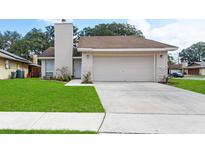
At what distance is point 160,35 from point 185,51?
65.0 metres

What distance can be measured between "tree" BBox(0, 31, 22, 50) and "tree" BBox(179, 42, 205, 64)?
64.2 meters

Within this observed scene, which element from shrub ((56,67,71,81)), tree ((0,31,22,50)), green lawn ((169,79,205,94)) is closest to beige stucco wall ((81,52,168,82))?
green lawn ((169,79,205,94))

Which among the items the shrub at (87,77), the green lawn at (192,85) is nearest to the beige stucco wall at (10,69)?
the shrub at (87,77)

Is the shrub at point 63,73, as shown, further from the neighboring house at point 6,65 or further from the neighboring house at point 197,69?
the neighboring house at point 197,69

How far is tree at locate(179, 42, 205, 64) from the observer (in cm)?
8550

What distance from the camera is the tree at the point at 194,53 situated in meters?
85.5

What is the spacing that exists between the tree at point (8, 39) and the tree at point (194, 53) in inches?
2529

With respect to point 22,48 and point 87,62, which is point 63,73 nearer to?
point 87,62

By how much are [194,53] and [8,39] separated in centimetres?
6942

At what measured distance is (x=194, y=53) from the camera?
8694cm

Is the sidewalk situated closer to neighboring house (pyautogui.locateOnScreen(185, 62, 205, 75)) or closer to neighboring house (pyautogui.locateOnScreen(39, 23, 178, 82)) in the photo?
neighboring house (pyautogui.locateOnScreen(39, 23, 178, 82))
